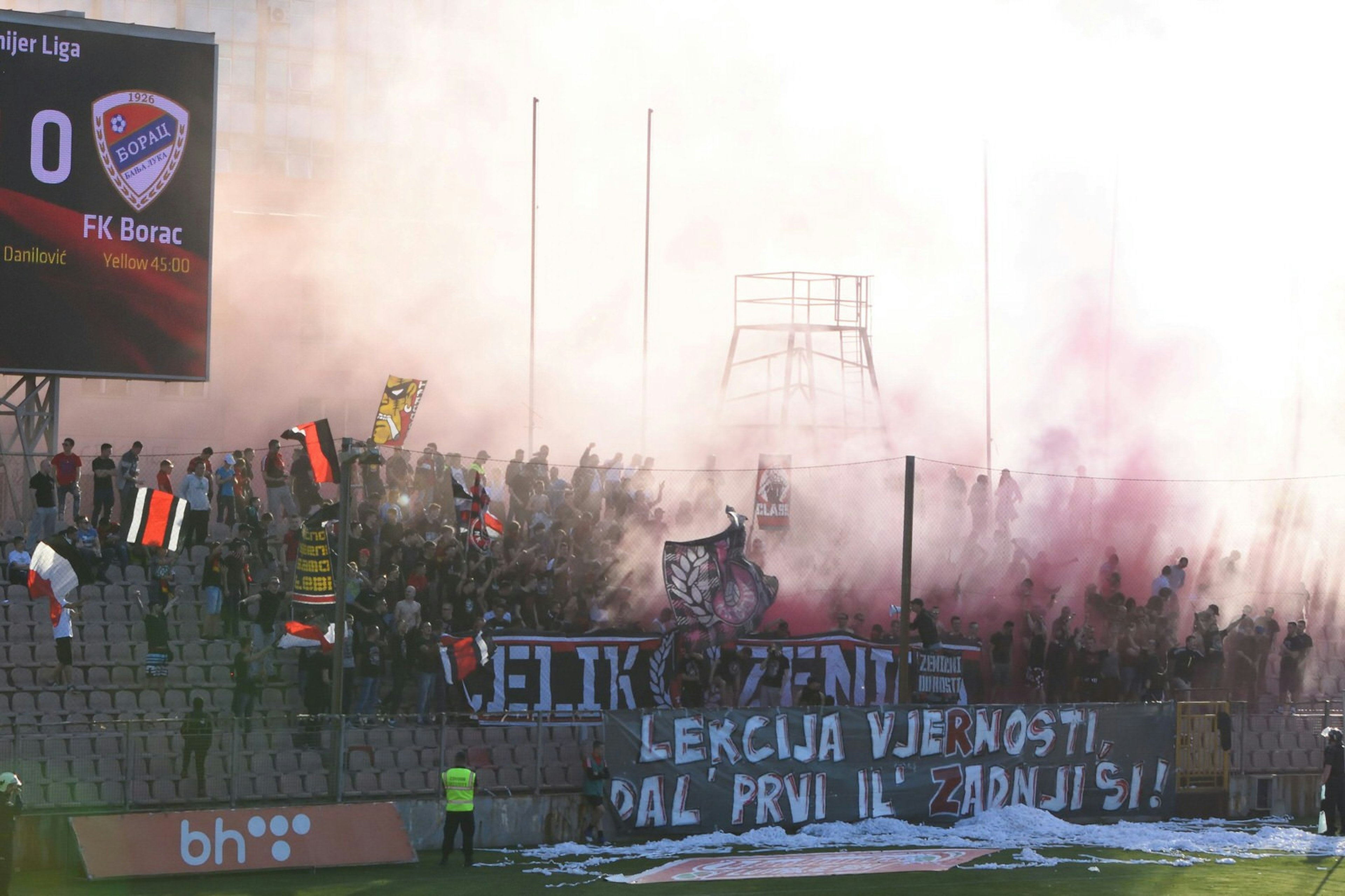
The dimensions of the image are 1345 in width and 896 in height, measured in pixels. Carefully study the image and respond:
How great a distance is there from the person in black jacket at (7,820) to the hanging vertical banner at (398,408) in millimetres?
13255

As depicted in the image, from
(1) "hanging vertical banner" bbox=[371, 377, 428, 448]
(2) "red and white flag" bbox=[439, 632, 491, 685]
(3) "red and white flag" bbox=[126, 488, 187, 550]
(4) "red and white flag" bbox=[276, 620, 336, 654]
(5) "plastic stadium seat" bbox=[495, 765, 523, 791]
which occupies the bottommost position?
(5) "plastic stadium seat" bbox=[495, 765, 523, 791]

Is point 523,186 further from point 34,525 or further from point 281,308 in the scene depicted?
point 34,525

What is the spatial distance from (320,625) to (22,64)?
29.4 ft

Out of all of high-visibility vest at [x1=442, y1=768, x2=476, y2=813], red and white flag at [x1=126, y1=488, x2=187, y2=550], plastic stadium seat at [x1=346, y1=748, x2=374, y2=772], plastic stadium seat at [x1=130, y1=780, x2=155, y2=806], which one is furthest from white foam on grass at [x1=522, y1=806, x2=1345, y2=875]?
red and white flag at [x1=126, y1=488, x2=187, y2=550]

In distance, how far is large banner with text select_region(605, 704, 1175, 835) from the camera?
2134 cm

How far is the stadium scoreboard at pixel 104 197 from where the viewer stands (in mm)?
24766

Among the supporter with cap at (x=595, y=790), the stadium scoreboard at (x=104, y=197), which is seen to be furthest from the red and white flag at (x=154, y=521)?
the supporter with cap at (x=595, y=790)

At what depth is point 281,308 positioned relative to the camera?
50.9m

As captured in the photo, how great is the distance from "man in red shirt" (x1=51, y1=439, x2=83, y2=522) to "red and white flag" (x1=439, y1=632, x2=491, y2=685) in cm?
607

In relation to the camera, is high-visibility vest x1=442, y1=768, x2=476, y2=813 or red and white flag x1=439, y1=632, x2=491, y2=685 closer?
high-visibility vest x1=442, y1=768, x2=476, y2=813

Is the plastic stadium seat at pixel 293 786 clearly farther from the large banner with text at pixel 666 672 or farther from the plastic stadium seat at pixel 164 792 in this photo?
the large banner with text at pixel 666 672

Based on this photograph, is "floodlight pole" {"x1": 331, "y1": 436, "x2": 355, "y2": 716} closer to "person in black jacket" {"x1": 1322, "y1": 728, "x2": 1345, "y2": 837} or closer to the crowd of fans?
the crowd of fans

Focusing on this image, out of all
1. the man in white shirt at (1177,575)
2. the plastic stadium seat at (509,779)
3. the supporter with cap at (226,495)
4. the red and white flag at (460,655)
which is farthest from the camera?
the man in white shirt at (1177,575)

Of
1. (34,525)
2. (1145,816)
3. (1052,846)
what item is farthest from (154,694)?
(1145,816)
